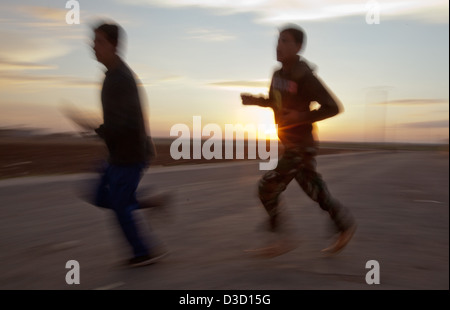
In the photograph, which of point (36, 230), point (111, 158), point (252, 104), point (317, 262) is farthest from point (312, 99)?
point (36, 230)

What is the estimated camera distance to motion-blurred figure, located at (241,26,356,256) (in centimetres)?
434

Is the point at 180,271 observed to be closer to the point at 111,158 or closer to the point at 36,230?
the point at 111,158

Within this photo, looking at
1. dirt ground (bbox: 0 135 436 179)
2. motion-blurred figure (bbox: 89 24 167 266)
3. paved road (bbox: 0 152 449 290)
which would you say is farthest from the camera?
dirt ground (bbox: 0 135 436 179)

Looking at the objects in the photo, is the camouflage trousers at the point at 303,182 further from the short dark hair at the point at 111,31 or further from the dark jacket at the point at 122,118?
the short dark hair at the point at 111,31

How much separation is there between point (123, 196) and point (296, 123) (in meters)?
1.46

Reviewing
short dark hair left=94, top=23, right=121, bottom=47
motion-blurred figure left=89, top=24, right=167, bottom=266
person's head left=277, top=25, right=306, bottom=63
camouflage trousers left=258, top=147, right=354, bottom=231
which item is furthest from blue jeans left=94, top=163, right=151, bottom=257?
person's head left=277, top=25, right=306, bottom=63

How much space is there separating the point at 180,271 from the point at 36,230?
2.52 meters

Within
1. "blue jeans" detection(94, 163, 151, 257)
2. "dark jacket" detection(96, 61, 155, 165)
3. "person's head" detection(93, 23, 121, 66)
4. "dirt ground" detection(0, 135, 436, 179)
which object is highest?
"person's head" detection(93, 23, 121, 66)

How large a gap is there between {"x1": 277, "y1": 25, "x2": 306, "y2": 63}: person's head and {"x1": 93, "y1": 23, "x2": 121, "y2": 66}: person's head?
1293mm

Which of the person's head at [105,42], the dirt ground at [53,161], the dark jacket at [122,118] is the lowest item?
the dirt ground at [53,161]

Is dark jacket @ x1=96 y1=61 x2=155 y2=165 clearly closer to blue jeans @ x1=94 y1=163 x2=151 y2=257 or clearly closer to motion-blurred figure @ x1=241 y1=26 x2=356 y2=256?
blue jeans @ x1=94 y1=163 x2=151 y2=257

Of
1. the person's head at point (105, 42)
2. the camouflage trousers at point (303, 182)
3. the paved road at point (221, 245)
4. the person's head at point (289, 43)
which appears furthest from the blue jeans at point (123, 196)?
the person's head at point (289, 43)

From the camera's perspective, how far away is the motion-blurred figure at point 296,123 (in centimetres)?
434

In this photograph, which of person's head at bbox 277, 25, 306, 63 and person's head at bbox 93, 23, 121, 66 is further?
person's head at bbox 277, 25, 306, 63
